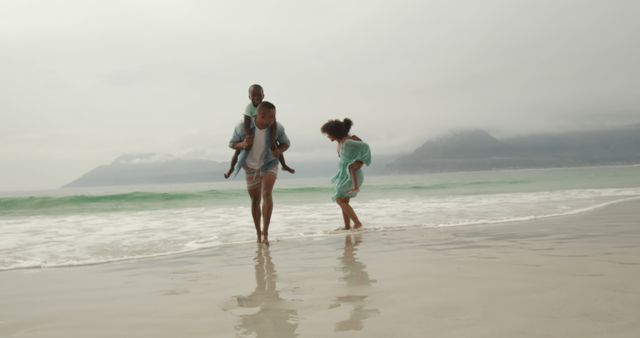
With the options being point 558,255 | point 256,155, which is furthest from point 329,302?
point 256,155

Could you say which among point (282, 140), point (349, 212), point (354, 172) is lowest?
point (349, 212)

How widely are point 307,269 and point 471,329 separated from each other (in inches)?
76.6

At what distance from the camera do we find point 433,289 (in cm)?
294

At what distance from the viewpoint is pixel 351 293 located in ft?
9.55

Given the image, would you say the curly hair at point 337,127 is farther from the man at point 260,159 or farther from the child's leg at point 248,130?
the child's leg at point 248,130

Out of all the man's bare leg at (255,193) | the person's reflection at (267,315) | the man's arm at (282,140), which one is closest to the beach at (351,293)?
the person's reflection at (267,315)

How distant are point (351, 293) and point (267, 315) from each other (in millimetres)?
650

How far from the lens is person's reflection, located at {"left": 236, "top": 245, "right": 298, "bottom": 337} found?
2207 mm

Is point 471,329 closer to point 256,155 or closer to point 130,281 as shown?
point 130,281

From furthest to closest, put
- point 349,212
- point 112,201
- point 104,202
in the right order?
point 112,201
point 104,202
point 349,212

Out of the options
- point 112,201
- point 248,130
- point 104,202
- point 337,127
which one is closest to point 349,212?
point 337,127

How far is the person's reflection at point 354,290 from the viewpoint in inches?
89.9

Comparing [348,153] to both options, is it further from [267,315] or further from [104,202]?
[104,202]

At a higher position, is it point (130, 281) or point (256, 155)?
point (256, 155)
